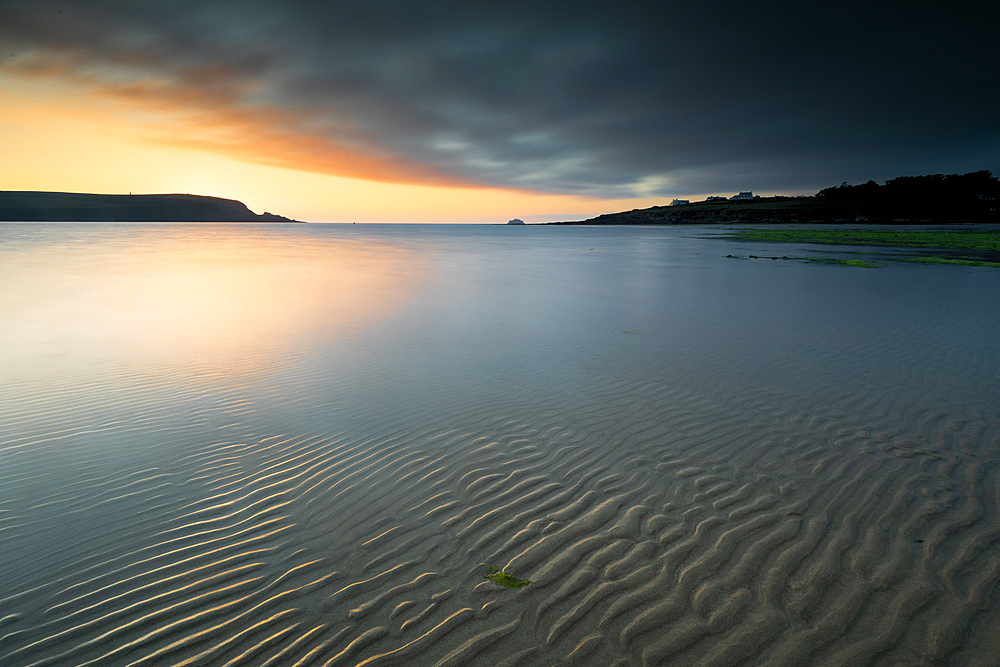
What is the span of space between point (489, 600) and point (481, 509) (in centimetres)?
97

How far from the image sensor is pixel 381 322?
1137cm

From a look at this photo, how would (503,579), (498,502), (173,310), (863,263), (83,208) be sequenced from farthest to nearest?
(83,208) < (863,263) < (173,310) < (498,502) < (503,579)

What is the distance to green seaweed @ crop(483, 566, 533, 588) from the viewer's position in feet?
10.4

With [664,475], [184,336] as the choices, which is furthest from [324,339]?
[664,475]

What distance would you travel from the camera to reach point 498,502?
404 cm

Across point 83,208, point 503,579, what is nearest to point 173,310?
point 503,579

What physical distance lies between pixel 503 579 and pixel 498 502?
34.3 inches

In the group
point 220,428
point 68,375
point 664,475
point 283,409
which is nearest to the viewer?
point 664,475

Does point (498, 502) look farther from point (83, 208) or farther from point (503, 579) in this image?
point (83, 208)

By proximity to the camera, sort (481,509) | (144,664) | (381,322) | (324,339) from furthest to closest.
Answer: (381,322) → (324,339) → (481,509) → (144,664)

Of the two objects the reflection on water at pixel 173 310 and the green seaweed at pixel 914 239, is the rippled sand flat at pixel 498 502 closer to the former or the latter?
the reflection on water at pixel 173 310

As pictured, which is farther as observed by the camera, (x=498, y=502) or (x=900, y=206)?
(x=900, y=206)

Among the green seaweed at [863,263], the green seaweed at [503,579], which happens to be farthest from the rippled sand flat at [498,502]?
the green seaweed at [863,263]

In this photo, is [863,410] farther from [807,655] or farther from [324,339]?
[324,339]
